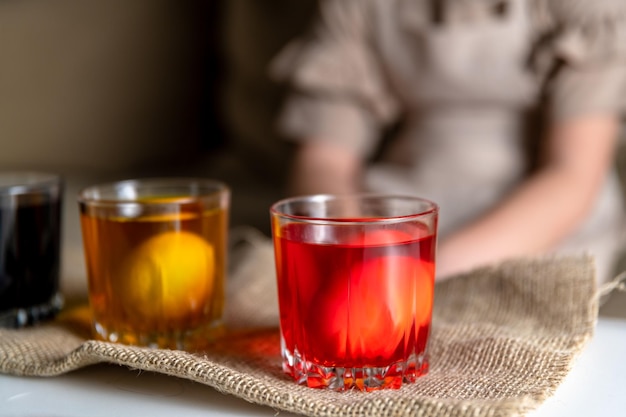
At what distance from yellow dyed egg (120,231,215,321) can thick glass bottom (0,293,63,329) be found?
0.12 m

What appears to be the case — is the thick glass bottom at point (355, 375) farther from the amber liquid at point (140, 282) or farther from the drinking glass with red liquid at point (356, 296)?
the amber liquid at point (140, 282)

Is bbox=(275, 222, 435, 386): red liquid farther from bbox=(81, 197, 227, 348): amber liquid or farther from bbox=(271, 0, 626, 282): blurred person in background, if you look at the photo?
bbox=(271, 0, 626, 282): blurred person in background

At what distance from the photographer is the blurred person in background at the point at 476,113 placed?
2.57 ft

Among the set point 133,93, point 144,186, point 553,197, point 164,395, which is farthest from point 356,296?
point 133,93

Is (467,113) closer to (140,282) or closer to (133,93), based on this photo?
(140,282)

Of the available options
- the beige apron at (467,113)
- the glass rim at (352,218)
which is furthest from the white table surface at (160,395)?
the beige apron at (467,113)

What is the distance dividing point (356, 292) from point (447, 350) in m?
0.10

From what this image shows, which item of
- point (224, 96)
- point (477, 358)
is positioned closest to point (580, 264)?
point (477, 358)

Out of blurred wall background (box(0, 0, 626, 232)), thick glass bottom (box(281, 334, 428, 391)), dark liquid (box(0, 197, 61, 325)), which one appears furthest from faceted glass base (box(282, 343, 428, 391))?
blurred wall background (box(0, 0, 626, 232))

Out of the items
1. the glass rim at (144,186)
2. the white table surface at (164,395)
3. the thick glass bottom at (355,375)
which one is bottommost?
the white table surface at (164,395)

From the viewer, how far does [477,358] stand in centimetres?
45

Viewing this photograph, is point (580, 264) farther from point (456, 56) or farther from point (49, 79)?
point (49, 79)

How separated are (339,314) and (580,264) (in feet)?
0.73

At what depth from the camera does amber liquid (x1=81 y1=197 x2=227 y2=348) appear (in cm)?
49
